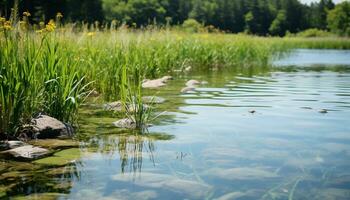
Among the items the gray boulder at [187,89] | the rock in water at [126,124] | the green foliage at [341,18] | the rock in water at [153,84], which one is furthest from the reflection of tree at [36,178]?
the green foliage at [341,18]

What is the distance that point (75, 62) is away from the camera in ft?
22.8

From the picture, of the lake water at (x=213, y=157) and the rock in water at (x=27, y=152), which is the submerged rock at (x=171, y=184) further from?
the rock in water at (x=27, y=152)

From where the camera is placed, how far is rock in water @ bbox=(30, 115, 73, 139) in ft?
18.5

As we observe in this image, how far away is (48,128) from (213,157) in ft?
7.02

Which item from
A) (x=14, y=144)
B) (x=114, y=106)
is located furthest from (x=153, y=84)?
(x=14, y=144)

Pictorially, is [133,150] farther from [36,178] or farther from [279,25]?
[279,25]

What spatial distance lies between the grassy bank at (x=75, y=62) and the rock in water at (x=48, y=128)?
0.49ft

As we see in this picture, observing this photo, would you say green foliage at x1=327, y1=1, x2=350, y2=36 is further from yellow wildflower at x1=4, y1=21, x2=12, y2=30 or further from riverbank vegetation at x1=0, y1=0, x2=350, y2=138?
yellow wildflower at x1=4, y1=21, x2=12, y2=30

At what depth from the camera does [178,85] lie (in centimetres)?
1202

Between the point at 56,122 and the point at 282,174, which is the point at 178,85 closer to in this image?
the point at 56,122

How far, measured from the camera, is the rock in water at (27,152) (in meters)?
4.78

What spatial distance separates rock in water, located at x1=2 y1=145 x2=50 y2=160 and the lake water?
44cm

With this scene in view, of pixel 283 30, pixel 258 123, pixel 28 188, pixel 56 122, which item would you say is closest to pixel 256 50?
pixel 258 123

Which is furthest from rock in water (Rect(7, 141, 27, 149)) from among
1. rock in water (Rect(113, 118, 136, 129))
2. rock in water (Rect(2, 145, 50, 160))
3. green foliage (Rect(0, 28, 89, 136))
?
rock in water (Rect(113, 118, 136, 129))
